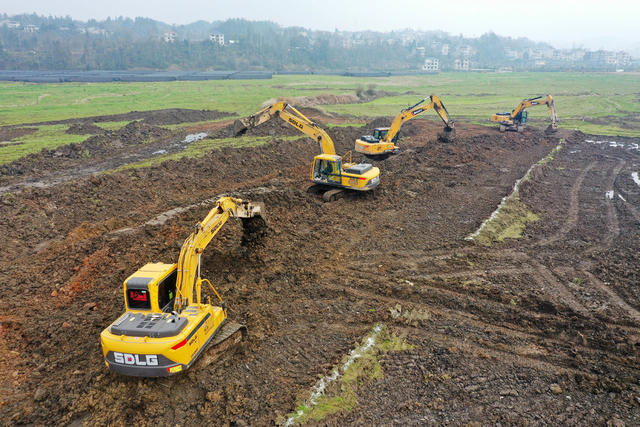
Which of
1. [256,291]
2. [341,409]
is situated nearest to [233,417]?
[341,409]

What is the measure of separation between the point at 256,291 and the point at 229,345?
3.11 meters

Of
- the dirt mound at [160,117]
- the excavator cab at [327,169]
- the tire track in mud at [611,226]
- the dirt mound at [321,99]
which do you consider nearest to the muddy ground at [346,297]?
the tire track in mud at [611,226]

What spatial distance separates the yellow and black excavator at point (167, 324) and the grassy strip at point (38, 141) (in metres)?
24.6

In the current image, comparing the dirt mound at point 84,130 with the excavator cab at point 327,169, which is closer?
the excavator cab at point 327,169

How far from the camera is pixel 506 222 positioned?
19.0 metres

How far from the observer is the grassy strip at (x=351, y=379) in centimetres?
860

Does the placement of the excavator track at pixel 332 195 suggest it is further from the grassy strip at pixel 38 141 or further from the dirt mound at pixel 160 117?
the dirt mound at pixel 160 117

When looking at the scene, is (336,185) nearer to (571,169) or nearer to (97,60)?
(571,169)

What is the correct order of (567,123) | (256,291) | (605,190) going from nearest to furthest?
(256,291) < (605,190) < (567,123)

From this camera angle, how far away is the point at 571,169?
29.3 meters

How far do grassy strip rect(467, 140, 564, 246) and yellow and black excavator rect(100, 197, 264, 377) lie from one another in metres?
11.3

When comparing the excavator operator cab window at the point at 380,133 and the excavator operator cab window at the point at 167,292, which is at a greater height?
the excavator operator cab window at the point at 380,133

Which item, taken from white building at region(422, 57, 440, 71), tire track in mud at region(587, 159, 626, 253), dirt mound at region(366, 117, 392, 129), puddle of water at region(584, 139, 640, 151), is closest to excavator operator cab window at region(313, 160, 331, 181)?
tire track in mud at region(587, 159, 626, 253)

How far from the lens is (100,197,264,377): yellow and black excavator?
817cm
